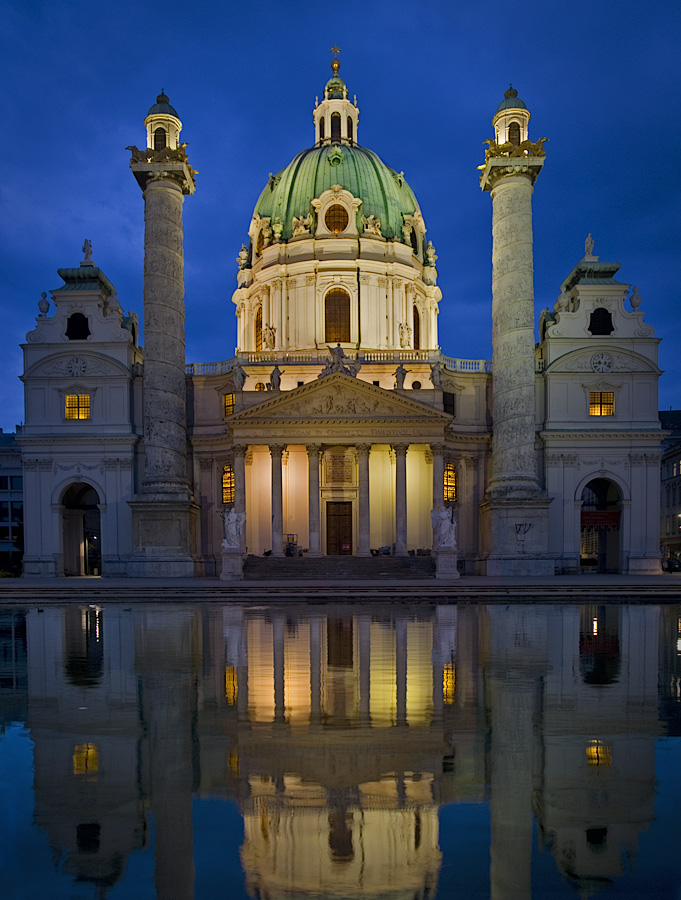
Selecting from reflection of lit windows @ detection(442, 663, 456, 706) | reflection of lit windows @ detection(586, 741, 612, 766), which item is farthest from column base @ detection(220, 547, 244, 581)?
reflection of lit windows @ detection(586, 741, 612, 766)

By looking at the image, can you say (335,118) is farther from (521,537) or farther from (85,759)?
(85,759)

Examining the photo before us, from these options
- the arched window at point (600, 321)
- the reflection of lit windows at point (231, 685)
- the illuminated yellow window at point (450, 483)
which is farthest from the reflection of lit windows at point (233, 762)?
the arched window at point (600, 321)

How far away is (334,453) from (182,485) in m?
11.8

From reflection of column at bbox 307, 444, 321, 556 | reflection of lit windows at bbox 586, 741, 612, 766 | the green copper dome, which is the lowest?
reflection of lit windows at bbox 586, 741, 612, 766

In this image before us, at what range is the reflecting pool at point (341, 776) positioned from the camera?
5102mm

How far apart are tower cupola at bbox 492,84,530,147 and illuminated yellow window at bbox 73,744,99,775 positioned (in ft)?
170

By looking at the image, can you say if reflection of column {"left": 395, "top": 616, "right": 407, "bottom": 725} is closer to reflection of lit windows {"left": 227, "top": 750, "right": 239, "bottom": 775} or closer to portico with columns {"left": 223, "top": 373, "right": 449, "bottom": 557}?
reflection of lit windows {"left": 227, "top": 750, "right": 239, "bottom": 775}

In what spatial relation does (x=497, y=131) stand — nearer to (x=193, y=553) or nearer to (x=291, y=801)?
(x=193, y=553)

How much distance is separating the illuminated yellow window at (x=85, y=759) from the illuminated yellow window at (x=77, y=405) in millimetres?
51459

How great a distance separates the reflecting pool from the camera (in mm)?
5102

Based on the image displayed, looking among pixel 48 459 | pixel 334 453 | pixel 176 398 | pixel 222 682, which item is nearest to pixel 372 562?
pixel 334 453

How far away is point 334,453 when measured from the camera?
5916 centimetres

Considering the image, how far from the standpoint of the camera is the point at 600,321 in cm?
5772

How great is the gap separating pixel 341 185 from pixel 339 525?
30715 millimetres
